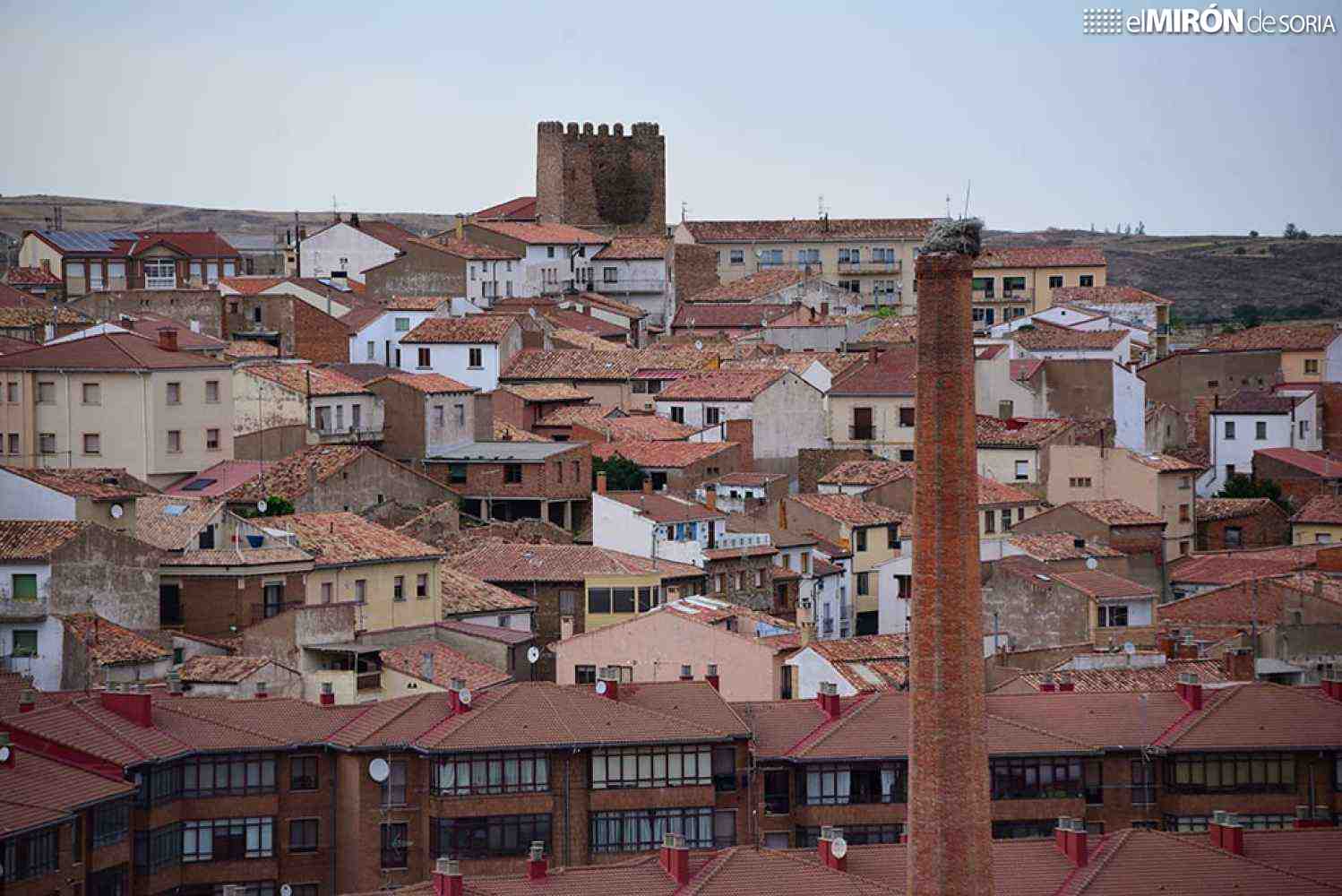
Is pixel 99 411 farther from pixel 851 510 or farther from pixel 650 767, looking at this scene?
pixel 650 767

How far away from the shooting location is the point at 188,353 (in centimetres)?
5875

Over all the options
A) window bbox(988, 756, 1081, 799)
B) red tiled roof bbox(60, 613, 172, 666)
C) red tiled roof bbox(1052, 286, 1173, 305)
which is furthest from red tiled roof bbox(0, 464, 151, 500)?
red tiled roof bbox(1052, 286, 1173, 305)

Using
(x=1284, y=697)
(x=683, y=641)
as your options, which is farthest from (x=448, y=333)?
(x=1284, y=697)

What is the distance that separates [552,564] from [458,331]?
17140 millimetres

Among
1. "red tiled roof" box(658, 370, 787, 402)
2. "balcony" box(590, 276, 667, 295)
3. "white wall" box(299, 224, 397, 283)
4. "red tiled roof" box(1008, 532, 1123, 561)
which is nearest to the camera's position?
"red tiled roof" box(1008, 532, 1123, 561)

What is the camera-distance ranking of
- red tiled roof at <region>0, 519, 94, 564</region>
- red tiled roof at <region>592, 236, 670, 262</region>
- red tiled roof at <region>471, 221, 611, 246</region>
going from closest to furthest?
red tiled roof at <region>0, 519, 94, 564</region> → red tiled roof at <region>471, 221, 611, 246</region> → red tiled roof at <region>592, 236, 670, 262</region>

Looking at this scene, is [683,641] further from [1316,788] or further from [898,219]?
[898,219]

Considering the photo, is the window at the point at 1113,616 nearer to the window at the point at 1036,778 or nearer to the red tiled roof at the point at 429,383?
the window at the point at 1036,778

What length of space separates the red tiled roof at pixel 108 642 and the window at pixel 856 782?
9.63m

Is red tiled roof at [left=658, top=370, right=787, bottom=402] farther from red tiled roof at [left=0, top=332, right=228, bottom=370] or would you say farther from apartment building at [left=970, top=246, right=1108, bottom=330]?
apartment building at [left=970, top=246, right=1108, bottom=330]

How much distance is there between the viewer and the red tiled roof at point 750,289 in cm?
8944

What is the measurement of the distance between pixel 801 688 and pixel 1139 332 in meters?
39.5

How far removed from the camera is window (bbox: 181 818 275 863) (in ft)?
130

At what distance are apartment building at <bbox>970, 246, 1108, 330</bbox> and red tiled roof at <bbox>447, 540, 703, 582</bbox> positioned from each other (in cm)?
4033
